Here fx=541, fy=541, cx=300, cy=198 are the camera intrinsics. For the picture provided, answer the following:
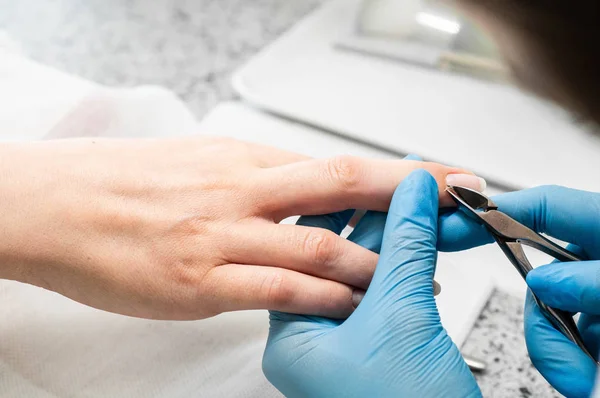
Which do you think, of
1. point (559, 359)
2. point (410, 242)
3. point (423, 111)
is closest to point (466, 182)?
point (410, 242)

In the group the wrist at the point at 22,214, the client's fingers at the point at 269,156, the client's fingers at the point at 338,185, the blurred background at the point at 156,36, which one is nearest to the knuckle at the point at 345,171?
the client's fingers at the point at 338,185

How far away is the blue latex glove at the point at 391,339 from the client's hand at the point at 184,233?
42mm

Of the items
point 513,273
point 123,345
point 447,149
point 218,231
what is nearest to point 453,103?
point 447,149

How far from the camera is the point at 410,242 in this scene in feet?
2.08

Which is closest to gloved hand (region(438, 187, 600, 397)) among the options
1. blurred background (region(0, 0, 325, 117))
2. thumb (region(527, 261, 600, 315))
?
thumb (region(527, 261, 600, 315))

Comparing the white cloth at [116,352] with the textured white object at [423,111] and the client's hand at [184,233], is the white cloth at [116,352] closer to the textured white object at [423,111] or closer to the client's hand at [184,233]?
the client's hand at [184,233]

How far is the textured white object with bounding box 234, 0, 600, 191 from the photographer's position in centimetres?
105

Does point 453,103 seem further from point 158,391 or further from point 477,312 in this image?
point 158,391

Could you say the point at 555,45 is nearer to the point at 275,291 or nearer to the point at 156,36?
the point at 275,291

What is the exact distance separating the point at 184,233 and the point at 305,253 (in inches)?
6.1

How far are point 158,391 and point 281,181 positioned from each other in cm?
31

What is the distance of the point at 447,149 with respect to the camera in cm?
108

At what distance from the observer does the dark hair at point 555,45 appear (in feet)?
0.99

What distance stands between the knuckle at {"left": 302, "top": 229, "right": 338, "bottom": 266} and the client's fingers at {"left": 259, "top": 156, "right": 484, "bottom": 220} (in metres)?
0.06
